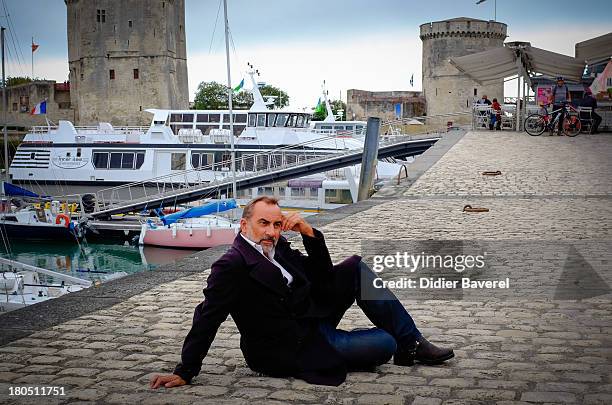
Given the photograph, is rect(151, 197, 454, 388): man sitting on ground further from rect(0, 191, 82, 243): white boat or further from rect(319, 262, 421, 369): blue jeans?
rect(0, 191, 82, 243): white boat

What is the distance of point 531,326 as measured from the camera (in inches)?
204

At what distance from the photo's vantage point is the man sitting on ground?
400cm

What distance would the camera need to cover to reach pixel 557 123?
25312 mm

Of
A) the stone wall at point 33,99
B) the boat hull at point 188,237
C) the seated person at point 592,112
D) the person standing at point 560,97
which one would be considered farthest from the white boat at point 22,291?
the stone wall at point 33,99

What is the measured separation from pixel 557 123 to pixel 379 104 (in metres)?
44.6

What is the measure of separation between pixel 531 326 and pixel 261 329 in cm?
190

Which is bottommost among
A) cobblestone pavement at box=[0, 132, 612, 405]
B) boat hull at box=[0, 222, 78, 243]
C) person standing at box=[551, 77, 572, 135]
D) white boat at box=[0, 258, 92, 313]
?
boat hull at box=[0, 222, 78, 243]

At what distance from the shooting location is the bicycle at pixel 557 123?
81.4 feet

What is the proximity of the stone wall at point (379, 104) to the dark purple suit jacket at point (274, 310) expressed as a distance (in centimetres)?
6506

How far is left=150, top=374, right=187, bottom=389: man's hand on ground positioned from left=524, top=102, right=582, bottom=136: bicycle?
2214cm

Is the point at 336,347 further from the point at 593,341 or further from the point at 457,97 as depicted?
the point at 457,97

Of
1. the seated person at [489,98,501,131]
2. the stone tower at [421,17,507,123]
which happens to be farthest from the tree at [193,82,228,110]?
the seated person at [489,98,501,131]

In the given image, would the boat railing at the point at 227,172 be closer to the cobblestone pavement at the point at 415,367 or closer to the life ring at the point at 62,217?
the life ring at the point at 62,217

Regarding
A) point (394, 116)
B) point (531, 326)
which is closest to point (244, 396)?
point (531, 326)
